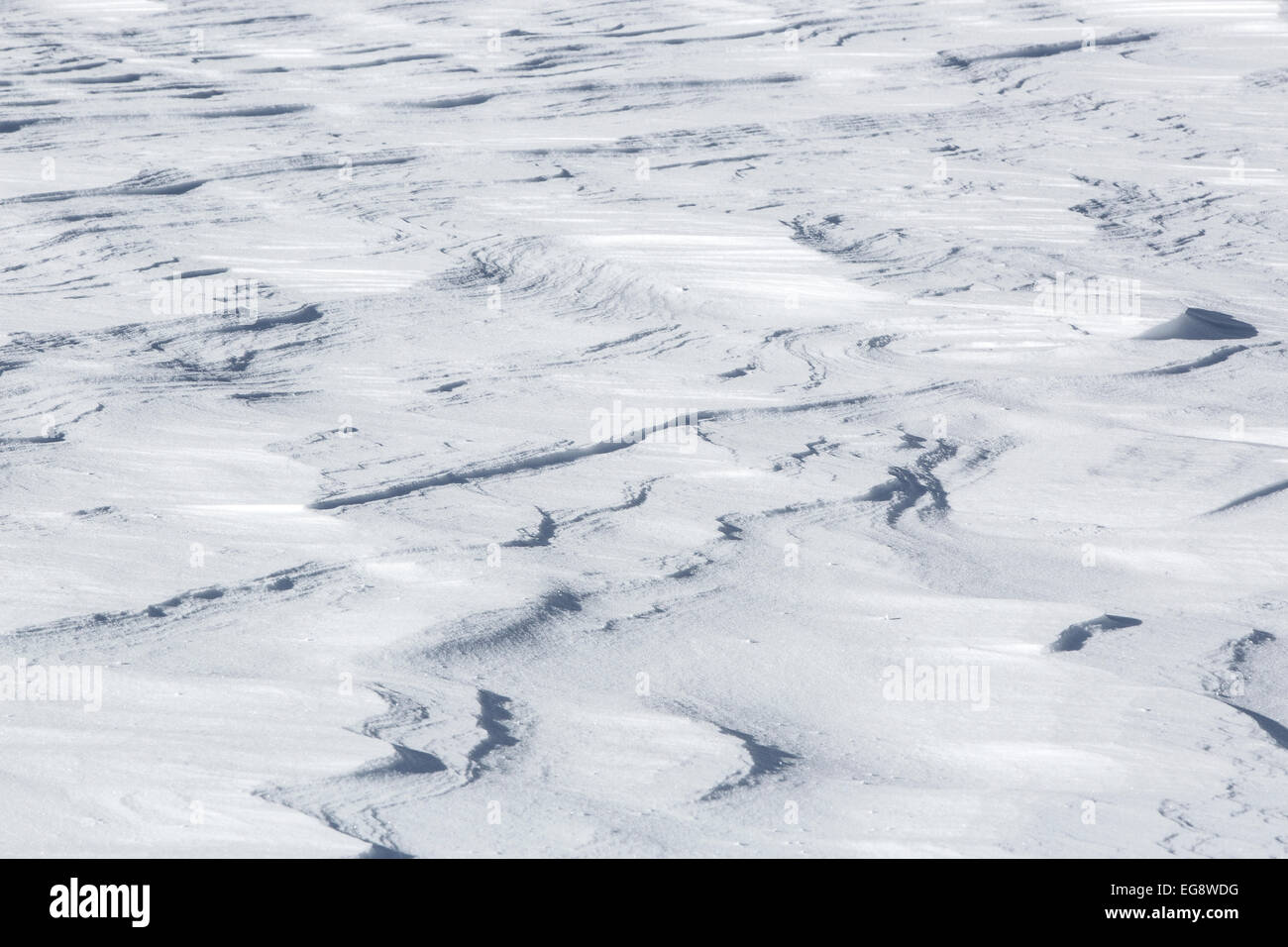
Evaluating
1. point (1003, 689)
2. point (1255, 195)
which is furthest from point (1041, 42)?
point (1003, 689)

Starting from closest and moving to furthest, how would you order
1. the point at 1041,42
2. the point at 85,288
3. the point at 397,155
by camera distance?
the point at 85,288 → the point at 397,155 → the point at 1041,42

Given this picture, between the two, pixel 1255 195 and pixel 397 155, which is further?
pixel 397 155

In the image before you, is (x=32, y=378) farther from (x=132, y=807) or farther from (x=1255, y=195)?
(x=1255, y=195)

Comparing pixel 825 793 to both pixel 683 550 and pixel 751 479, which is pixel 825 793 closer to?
pixel 683 550

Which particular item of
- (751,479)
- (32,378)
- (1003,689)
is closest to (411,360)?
(32,378)

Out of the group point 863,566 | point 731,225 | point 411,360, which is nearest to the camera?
point 863,566
